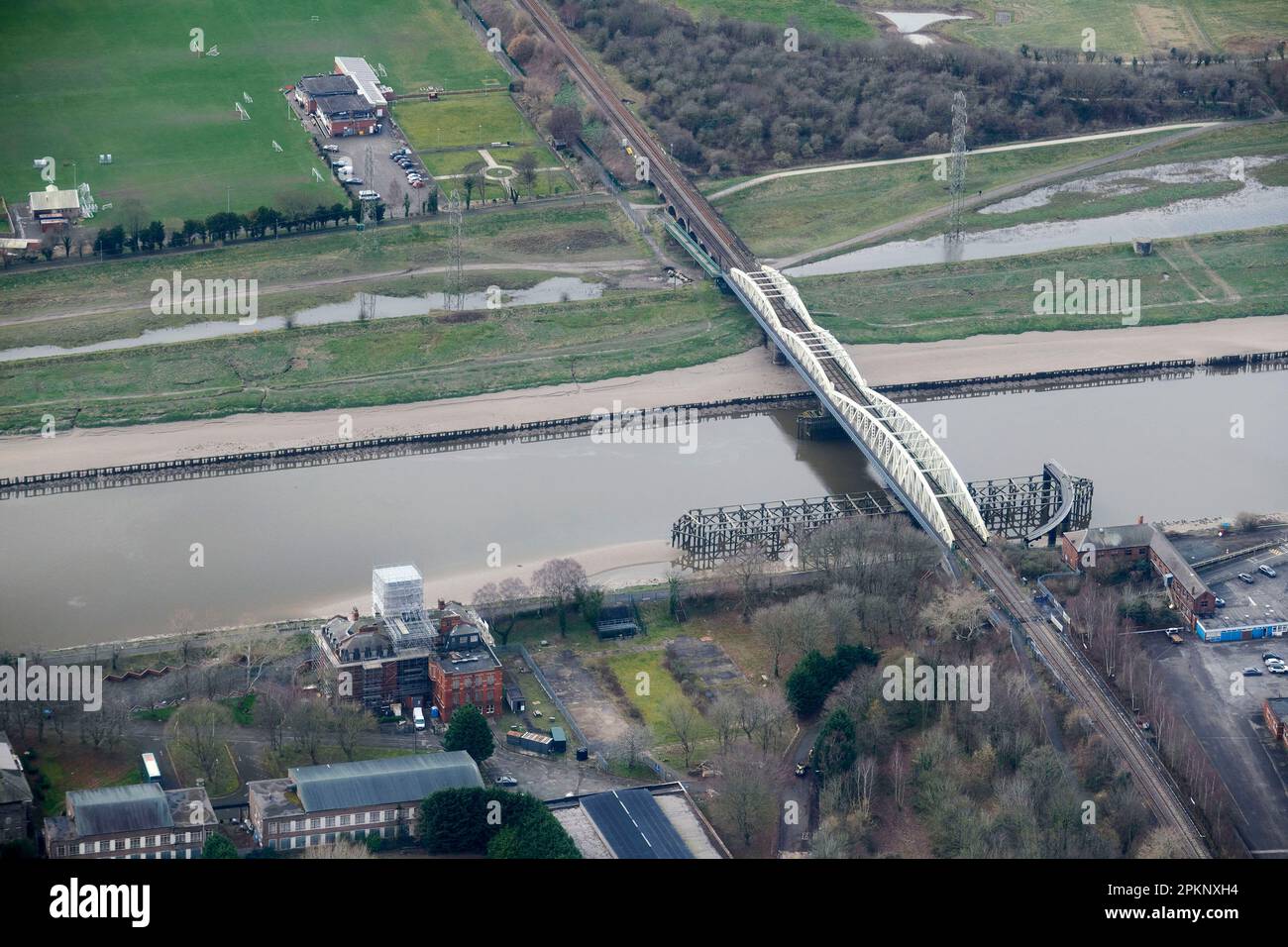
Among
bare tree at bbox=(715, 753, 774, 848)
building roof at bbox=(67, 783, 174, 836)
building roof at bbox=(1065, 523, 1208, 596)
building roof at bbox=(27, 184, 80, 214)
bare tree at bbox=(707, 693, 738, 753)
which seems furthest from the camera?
building roof at bbox=(27, 184, 80, 214)

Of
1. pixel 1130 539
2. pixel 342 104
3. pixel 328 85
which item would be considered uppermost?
pixel 328 85

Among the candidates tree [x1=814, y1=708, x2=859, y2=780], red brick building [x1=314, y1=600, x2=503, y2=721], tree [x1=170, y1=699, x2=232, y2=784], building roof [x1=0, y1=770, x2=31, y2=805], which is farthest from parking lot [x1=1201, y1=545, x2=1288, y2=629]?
building roof [x1=0, y1=770, x2=31, y2=805]

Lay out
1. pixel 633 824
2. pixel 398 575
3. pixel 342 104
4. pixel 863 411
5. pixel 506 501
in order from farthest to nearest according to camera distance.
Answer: pixel 342 104
pixel 863 411
pixel 506 501
pixel 398 575
pixel 633 824

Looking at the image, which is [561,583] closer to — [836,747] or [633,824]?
[836,747]

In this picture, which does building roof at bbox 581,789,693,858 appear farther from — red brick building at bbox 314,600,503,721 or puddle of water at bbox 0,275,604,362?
puddle of water at bbox 0,275,604,362

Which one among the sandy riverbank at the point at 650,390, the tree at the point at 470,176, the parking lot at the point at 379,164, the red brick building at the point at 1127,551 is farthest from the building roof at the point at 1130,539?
the parking lot at the point at 379,164

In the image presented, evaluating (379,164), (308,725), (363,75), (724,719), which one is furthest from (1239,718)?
(363,75)

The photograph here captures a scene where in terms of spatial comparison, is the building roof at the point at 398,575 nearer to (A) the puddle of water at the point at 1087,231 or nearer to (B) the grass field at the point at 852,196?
(A) the puddle of water at the point at 1087,231
